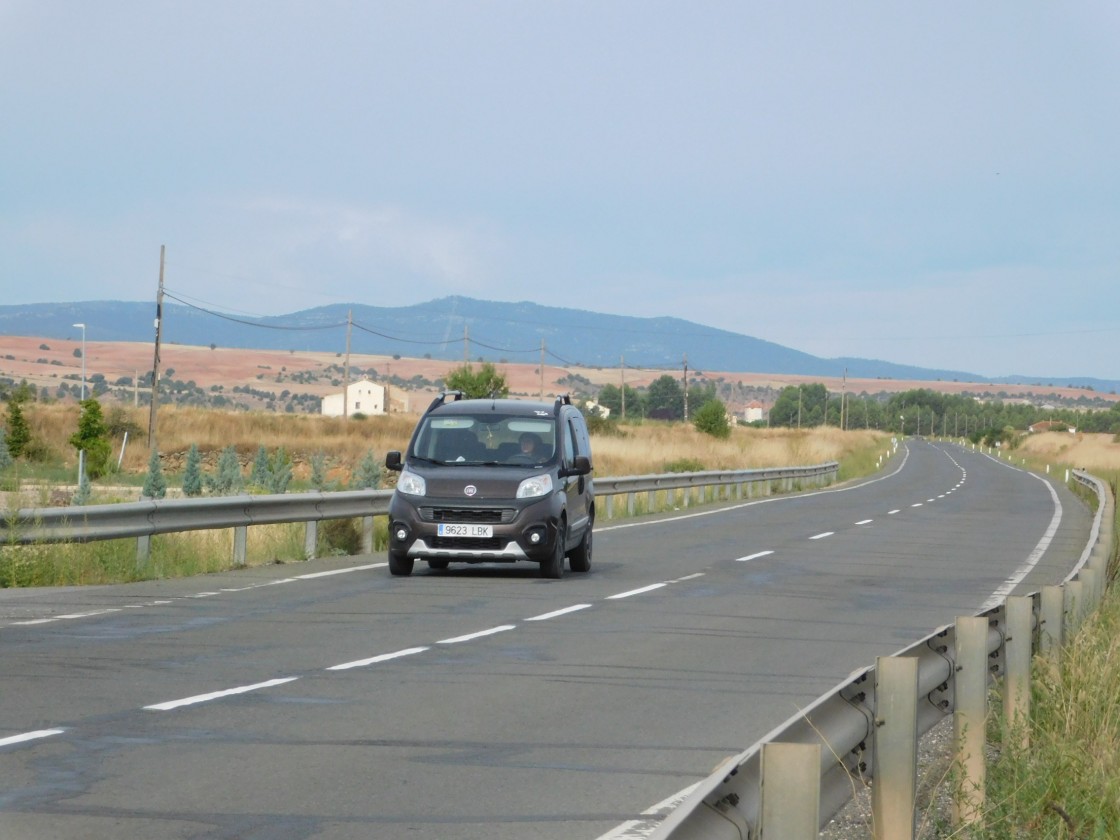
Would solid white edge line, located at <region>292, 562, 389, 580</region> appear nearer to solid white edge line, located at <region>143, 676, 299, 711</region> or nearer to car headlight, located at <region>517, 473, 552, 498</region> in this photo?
car headlight, located at <region>517, 473, 552, 498</region>

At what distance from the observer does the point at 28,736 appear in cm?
803

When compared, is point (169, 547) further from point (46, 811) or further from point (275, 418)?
point (275, 418)

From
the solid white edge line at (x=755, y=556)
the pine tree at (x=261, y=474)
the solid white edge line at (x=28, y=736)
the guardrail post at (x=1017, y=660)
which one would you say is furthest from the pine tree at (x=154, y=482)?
the guardrail post at (x=1017, y=660)

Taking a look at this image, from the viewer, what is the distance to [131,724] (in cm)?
846

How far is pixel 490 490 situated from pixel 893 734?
12.1m

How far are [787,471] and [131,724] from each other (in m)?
45.5

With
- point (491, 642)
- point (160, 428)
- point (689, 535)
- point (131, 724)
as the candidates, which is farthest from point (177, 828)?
point (160, 428)

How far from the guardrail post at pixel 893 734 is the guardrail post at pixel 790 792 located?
1.83 meters

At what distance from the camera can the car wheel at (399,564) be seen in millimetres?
17750

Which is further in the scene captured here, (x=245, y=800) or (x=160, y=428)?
(x=160, y=428)

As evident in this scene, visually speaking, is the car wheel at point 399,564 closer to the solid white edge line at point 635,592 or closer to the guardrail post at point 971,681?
the solid white edge line at point 635,592

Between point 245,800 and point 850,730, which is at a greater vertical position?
point 850,730

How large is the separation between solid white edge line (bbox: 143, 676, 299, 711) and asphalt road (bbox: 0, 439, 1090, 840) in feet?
0.11

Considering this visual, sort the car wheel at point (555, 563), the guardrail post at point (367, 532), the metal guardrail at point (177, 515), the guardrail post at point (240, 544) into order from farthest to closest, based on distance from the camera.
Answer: the guardrail post at point (367, 532) → the guardrail post at point (240, 544) → the car wheel at point (555, 563) → the metal guardrail at point (177, 515)
